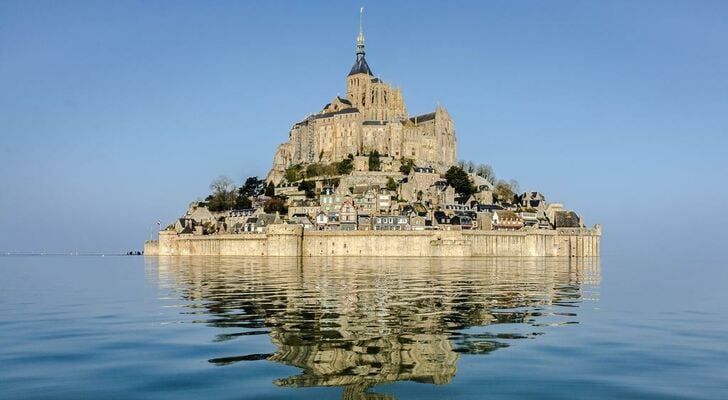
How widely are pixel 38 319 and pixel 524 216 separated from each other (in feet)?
320

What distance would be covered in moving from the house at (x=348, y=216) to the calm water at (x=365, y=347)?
244 ft

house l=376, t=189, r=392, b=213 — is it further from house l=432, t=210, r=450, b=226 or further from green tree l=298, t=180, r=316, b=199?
green tree l=298, t=180, r=316, b=199

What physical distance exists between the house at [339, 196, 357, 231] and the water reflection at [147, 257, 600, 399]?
215 ft

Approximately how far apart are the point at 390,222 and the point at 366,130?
3437 cm

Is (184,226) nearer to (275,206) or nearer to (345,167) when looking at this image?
(275,206)

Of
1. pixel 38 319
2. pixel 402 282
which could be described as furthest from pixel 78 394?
pixel 402 282

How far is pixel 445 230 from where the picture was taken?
103562 mm

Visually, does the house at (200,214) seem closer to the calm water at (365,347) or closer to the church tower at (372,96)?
the church tower at (372,96)

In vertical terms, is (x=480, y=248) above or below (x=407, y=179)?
below

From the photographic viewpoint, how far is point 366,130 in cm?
13888

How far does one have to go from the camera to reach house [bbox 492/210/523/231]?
11281cm

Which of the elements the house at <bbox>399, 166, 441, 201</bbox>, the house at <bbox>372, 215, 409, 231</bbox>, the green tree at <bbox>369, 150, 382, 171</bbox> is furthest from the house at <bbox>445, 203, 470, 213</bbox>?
the green tree at <bbox>369, 150, 382, 171</bbox>

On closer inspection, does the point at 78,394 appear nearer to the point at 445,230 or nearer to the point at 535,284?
the point at 535,284

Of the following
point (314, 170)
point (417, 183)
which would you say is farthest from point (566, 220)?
point (314, 170)
